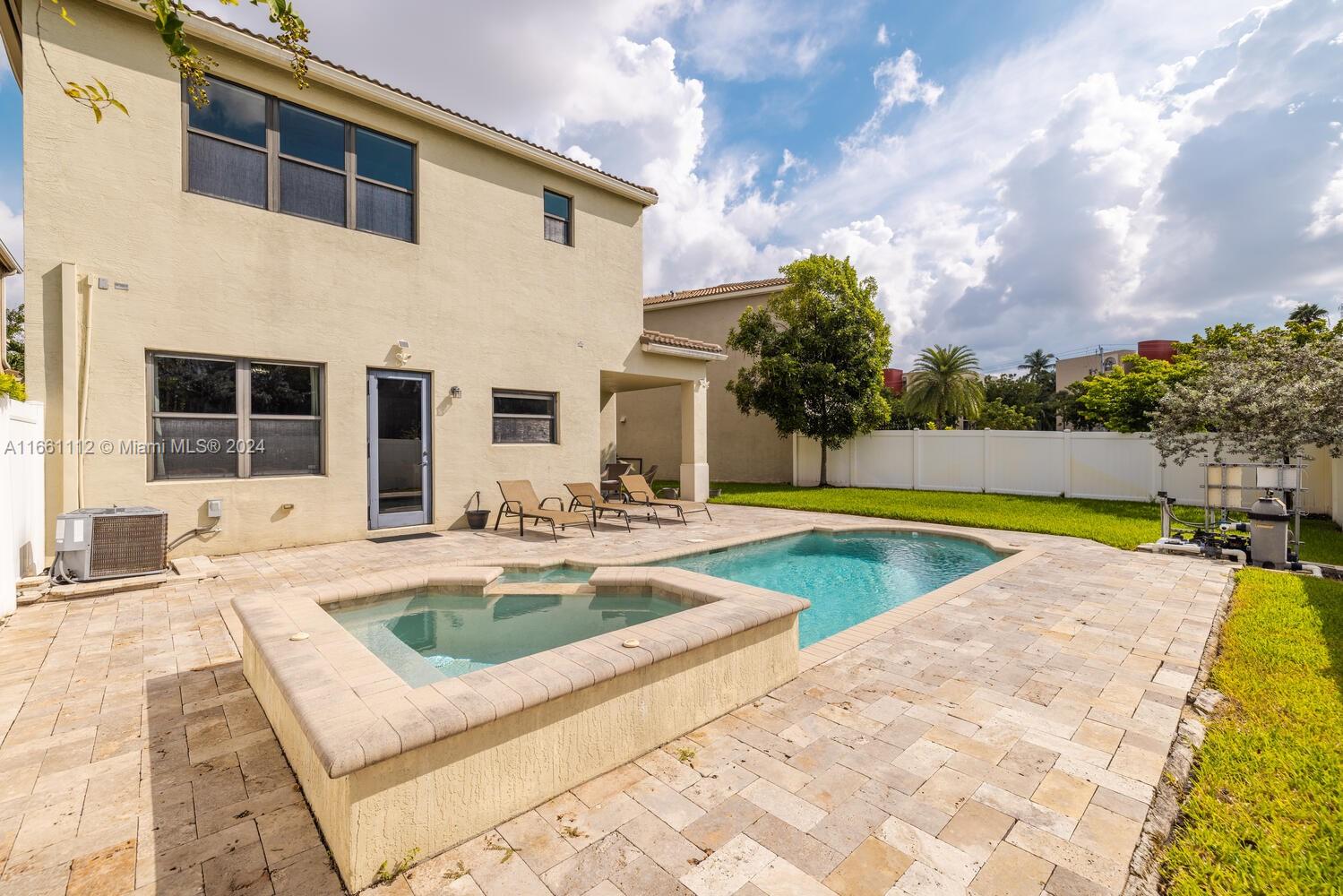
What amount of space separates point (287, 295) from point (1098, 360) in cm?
6365

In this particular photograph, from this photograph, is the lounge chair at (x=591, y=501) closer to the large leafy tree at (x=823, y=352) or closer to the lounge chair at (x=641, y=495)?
the lounge chair at (x=641, y=495)

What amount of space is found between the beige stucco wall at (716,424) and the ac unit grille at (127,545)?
54.4 ft

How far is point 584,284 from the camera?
12906mm

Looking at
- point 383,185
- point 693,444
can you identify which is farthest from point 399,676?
point 693,444

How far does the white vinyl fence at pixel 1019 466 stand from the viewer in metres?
14.8

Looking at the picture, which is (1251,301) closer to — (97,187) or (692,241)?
(692,241)

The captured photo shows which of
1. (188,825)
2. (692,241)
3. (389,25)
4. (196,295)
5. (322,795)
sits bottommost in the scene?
(188,825)

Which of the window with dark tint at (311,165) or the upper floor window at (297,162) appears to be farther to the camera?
the window with dark tint at (311,165)

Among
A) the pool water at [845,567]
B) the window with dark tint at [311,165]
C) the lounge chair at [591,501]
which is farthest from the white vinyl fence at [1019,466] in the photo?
the window with dark tint at [311,165]

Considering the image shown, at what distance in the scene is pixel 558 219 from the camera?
497 inches

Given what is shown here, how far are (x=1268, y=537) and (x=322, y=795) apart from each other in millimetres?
11646

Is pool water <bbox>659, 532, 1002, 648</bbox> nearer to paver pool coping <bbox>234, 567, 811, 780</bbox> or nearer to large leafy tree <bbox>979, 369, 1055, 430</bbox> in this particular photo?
paver pool coping <bbox>234, 567, 811, 780</bbox>

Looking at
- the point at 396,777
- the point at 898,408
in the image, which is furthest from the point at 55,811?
the point at 898,408

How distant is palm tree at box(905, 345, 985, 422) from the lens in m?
30.2
